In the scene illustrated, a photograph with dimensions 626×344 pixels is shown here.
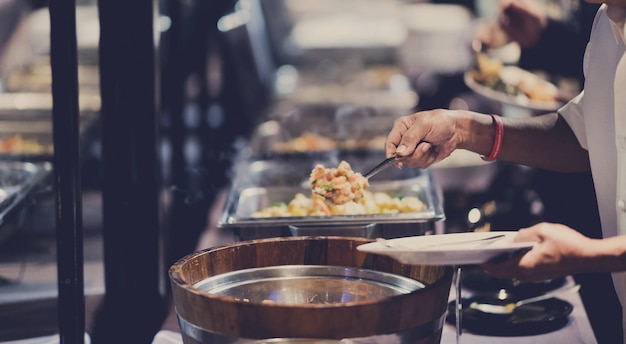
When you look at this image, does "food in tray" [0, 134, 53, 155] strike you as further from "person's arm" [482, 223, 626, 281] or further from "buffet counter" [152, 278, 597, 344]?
"person's arm" [482, 223, 626, 281]

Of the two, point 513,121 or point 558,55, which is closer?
point 513,121

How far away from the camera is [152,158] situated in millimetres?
2467

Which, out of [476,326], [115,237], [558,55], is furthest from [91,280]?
[558,55]

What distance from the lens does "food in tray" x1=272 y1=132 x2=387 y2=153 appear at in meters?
3.92

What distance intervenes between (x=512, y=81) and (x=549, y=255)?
2310mm

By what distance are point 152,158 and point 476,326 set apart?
1.05 metres

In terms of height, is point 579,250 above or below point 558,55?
below

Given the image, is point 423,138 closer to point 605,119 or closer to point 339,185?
point 339,185

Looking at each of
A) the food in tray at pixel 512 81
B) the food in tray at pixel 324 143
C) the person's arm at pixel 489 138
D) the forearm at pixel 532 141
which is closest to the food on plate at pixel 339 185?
the person's arm at pixel 489 138

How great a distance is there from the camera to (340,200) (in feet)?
7.05

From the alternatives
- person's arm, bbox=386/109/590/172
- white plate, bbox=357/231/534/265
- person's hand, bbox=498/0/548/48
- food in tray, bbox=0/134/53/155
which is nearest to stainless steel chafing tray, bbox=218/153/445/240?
person's arm, bbox=386/109/590/172

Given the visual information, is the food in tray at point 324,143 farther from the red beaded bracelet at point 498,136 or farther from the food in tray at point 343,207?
the red beaded bracelet at point 498,136

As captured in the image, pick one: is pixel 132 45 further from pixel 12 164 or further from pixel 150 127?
pixel 12 164

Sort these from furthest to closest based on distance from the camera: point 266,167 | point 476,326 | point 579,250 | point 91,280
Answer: point 266,167 < point 91,280 < point 476,326 < point 579,250
